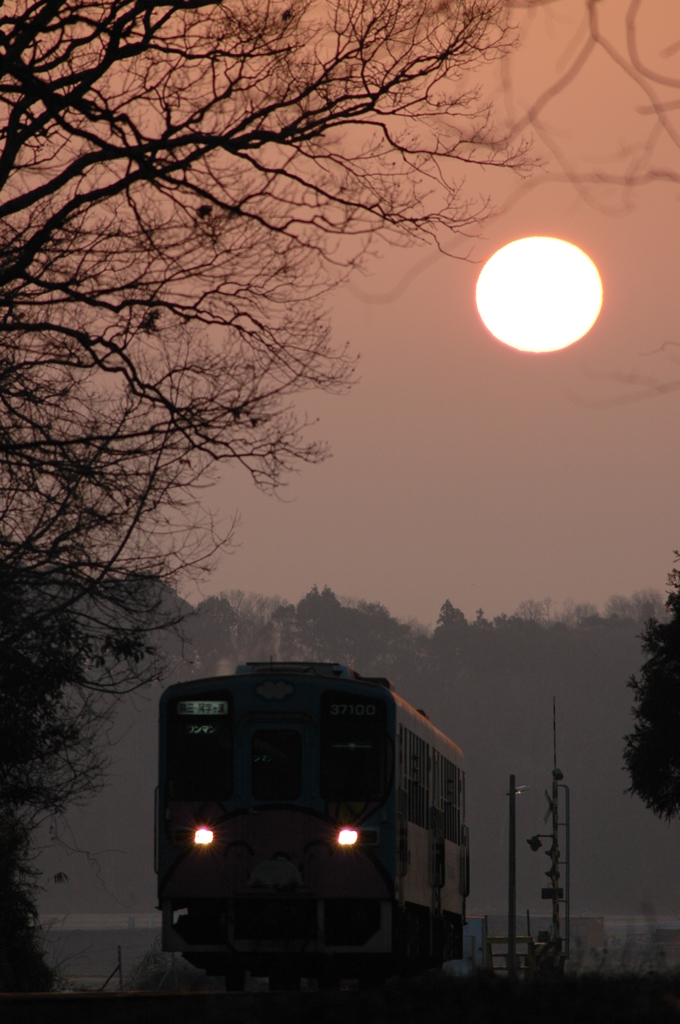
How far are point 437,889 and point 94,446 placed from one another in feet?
27.9

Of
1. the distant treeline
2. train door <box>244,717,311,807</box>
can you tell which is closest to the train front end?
train door <box>244,717,311,807</box>

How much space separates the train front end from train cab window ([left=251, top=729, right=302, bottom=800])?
0.04 feet

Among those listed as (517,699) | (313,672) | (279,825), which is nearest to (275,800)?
(279,825)

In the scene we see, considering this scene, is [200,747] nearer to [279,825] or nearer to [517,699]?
[279,825]

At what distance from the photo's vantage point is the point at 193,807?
1469 centimetres

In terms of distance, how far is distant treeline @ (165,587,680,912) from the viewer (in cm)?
12000

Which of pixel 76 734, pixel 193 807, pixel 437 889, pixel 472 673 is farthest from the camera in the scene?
pixel 472 673

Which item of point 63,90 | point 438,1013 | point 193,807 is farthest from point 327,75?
point 438,1013

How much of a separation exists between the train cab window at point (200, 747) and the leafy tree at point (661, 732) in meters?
18.8

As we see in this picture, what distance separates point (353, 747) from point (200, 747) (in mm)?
1605

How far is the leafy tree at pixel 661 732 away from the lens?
3170 cm

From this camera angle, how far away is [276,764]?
1480 cm

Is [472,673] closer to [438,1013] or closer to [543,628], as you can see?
[543,628]

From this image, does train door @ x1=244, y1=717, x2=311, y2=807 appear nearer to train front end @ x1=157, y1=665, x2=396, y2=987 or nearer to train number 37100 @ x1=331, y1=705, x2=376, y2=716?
train front end @ x1=157, y1=665, x2=396, y2=987
